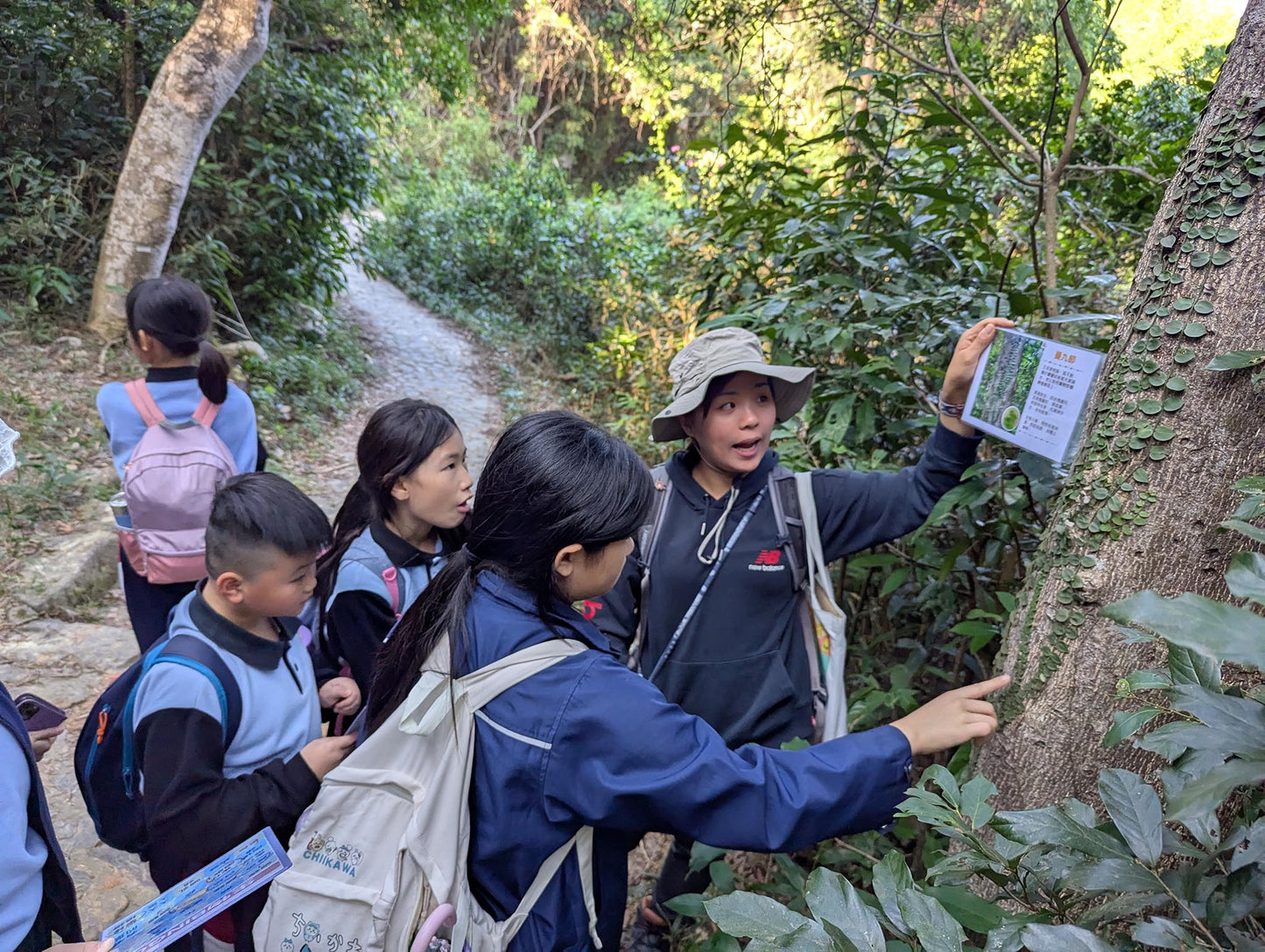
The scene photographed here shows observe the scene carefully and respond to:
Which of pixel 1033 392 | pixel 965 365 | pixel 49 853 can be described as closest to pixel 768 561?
pixel 965 365

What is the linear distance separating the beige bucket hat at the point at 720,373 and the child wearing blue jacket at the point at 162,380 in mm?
1526

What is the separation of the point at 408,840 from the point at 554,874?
241 millimetres

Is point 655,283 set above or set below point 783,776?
above

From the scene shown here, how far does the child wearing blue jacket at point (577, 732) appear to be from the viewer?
3.78 feet

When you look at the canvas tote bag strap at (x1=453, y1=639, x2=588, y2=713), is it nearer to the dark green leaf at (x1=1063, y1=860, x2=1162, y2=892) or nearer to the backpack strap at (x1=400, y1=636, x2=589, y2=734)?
the backpack strap at (x1=400, y1=636, x2=589, y2=734)

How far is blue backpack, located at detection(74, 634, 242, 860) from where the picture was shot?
151 cm

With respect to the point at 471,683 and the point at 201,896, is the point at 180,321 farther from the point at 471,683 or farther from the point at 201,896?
the point at 471,683

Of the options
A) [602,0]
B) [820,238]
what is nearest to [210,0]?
[820,238]

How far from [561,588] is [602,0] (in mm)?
15525

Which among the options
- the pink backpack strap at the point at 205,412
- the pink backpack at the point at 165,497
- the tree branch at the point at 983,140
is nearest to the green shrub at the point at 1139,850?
the tree branch at the point at 983,140

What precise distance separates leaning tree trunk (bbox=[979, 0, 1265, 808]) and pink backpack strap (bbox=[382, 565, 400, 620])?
1.38 metres

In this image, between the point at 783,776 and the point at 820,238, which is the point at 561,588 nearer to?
the point at 783,776

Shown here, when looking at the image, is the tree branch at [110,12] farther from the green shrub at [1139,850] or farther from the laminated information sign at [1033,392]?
the green shrub at [1139,850]

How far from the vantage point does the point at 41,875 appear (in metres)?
1.28
